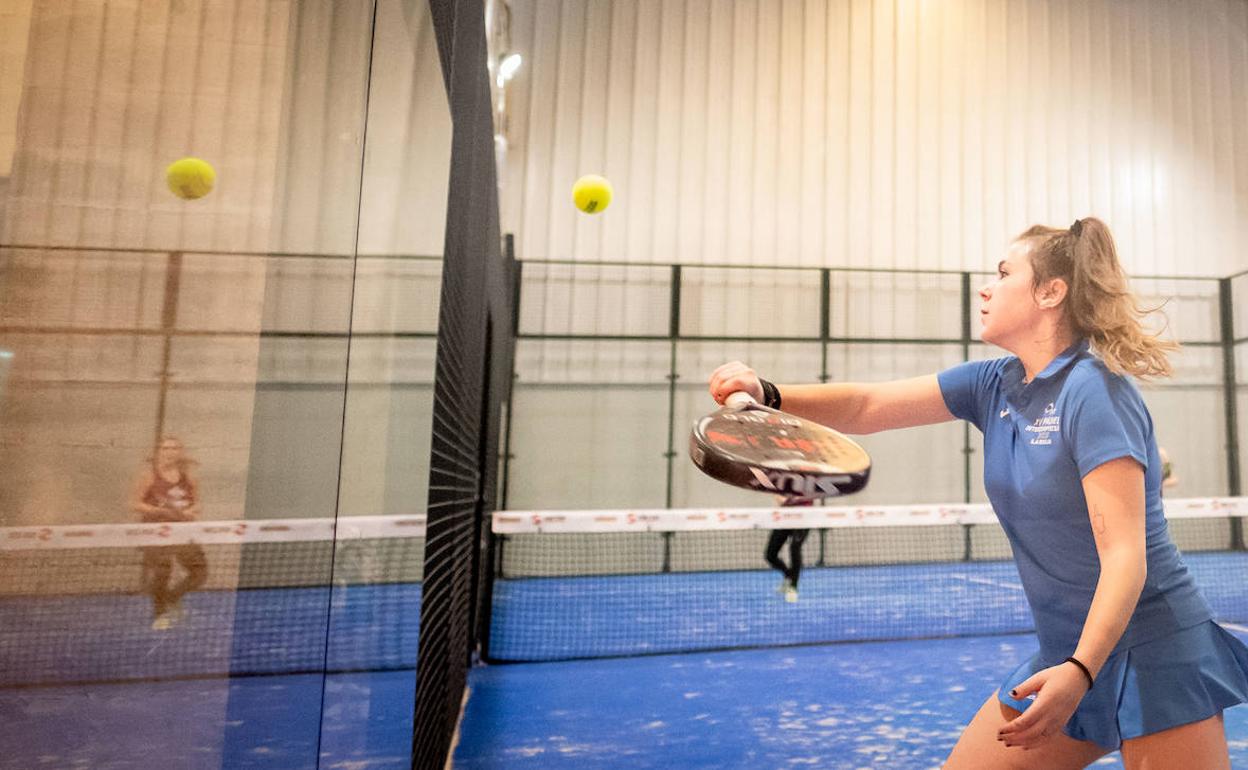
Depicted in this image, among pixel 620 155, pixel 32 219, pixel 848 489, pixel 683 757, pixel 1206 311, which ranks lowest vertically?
pixel 683 757

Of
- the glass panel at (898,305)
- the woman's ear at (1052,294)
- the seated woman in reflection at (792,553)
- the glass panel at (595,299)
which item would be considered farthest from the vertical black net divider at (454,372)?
the glass panel at (898,305)

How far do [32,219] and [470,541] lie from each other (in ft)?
11.1

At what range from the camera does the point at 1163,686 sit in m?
1.47

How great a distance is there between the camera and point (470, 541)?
12.3ft

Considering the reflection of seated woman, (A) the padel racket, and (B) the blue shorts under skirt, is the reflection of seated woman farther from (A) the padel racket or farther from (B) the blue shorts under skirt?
(B) the blue shorts under skirt

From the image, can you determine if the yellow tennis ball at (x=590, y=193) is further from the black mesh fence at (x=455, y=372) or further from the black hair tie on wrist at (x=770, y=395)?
the black hair tie on wrist at (x=770, y=395)

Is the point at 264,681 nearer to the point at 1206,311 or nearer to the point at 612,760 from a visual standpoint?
the point at 612,760

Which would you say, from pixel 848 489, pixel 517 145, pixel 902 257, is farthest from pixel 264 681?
pixel 902 257

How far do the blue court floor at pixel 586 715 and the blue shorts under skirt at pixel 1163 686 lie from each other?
1296 mm

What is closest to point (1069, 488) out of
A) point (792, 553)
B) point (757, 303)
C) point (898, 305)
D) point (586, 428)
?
point (792, 553)

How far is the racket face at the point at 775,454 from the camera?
1285mm

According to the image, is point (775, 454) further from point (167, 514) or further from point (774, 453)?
point (167, 514)

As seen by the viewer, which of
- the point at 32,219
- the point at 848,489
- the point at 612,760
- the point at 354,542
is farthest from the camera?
the point at 612,760

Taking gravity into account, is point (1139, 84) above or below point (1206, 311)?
above
